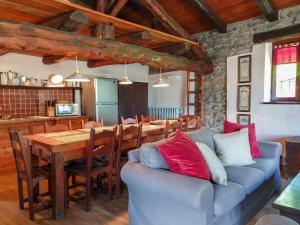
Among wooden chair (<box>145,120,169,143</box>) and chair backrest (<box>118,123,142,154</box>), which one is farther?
wooden chair (<box>145,120,169,143</box>)

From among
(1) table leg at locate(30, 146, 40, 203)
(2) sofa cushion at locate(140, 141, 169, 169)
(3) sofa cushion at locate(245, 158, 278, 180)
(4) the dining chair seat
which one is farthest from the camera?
(1) table leg at locate(30, 146, 40, 203)

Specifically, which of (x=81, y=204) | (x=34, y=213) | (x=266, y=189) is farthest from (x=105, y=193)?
(x=266, y=189)

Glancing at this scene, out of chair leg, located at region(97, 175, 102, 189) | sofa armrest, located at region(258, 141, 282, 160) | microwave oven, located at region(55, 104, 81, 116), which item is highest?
microwave oven, located at region(55, 104, 81, 116)

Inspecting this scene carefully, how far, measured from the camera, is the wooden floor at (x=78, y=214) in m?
2.55

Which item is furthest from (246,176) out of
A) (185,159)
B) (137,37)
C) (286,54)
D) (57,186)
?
(286,54)

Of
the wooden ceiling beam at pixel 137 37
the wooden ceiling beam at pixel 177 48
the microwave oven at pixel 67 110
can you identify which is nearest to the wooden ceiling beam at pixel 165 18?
the wooden ceiling beam at pixel 177 48

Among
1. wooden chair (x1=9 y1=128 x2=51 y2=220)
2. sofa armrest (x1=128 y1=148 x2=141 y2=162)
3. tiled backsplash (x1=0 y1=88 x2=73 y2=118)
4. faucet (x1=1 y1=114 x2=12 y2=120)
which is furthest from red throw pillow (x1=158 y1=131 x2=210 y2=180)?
tiled backsplash (x1=0 y1=88 x2=73 y2=118)

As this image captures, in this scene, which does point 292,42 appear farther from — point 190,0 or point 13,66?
point 13,66

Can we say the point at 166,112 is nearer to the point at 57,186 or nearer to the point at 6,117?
the point at 6,117

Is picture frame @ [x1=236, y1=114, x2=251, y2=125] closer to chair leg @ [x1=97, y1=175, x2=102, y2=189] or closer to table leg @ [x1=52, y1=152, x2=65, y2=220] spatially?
chair leg @ [x1=97, y1=175, x2=102, y2=189]

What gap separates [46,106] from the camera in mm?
5648

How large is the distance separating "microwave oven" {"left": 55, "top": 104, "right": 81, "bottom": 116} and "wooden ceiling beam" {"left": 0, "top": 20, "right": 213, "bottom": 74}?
1.86 metres

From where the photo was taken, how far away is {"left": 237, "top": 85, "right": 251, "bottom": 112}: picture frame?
17.2ft

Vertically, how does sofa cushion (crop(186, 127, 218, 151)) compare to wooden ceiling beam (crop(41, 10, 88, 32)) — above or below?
below
